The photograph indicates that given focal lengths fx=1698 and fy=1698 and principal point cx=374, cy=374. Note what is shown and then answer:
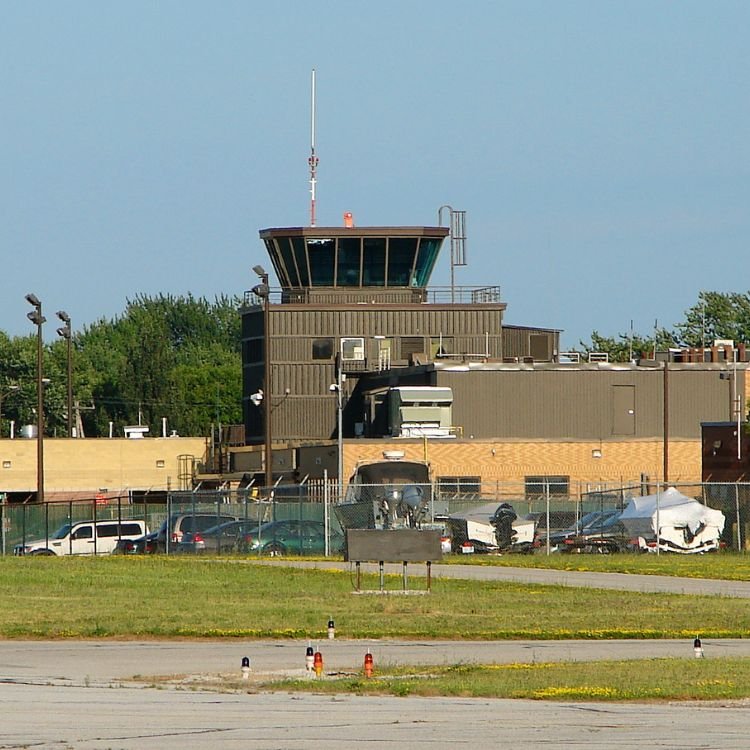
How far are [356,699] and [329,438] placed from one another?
83773mm

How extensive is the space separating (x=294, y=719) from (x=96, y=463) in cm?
8582

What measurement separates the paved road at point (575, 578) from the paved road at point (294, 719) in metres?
17.1

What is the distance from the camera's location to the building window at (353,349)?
336 ft

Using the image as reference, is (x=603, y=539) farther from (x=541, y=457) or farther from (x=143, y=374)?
(x=143, y=374)

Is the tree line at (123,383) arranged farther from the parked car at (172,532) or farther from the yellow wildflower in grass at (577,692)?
the yellow wildflower in grass at (577,692)

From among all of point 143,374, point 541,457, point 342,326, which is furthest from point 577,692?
point 143,374

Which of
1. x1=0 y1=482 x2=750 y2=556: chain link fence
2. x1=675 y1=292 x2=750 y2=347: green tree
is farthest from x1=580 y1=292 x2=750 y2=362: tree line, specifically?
x1=0 y1=482 x2=750 y2=556: chain link fence

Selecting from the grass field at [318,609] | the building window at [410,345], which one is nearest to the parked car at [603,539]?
the grass field at [318,609]

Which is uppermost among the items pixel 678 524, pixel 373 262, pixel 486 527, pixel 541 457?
pixel 373 262

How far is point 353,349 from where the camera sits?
4053 inches

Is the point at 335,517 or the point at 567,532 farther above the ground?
the point at 335,517

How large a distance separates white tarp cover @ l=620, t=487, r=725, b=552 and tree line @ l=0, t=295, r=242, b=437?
9484 centimetres

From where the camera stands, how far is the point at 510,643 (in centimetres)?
2598

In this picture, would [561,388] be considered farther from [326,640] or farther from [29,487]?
[326,640]
